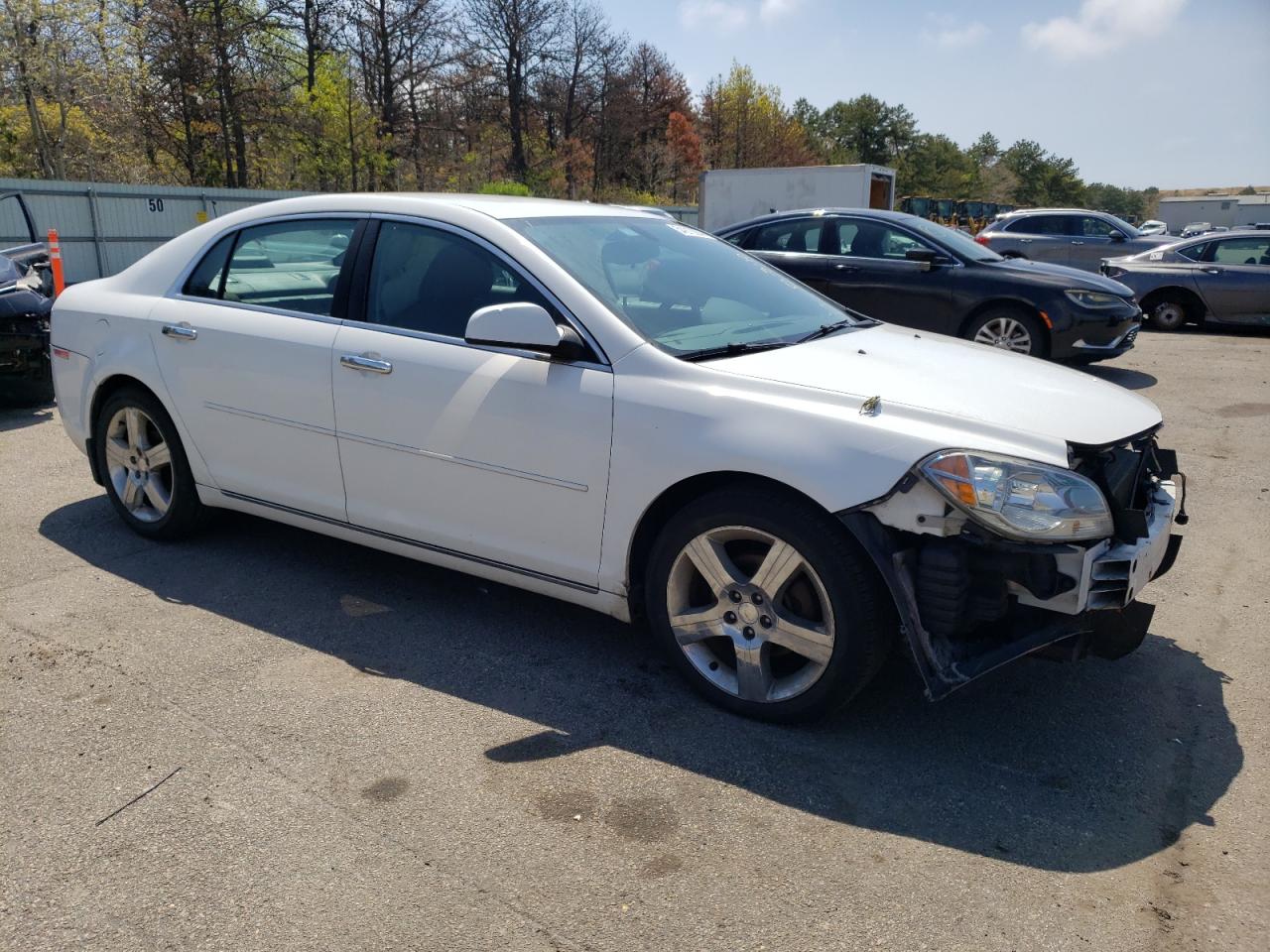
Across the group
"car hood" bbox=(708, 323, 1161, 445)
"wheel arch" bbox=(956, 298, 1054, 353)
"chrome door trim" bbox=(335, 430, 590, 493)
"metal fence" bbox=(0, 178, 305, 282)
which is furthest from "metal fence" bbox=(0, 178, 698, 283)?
"car hood" bbox=(708, 323, 1161, 445)

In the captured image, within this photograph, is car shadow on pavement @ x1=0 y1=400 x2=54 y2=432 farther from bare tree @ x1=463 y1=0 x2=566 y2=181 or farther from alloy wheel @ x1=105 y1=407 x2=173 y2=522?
bare tree @ x1=463 y1=0 x2=566 y2=181

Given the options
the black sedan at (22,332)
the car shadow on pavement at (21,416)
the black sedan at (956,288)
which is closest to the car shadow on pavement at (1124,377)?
the black sedan at (956,288)

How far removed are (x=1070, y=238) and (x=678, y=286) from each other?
636 inches

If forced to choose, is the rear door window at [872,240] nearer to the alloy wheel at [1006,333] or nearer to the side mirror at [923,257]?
the side mirror at [923,257]

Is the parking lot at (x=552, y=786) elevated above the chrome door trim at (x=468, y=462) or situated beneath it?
situated beneath

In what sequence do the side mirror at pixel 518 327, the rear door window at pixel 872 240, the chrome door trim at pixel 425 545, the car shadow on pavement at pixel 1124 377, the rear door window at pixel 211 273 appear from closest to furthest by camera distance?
the side mirror at pixel 518 327 < the chrome door trim at pixel 425 545 < the rear door window at pixel 211 273 < the car shadow on pavement at pixel 1124 377 < the rear door window at pixel 872 240

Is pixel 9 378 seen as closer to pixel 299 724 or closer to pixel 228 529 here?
pixel 228 529

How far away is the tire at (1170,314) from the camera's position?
14.8 metres

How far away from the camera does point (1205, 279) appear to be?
1440 centimetres

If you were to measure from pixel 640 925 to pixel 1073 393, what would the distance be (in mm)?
2358

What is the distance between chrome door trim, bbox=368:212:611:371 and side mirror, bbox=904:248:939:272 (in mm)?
7051

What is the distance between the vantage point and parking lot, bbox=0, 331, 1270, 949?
8.23ft

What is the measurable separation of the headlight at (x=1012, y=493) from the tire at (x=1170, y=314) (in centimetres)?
1354

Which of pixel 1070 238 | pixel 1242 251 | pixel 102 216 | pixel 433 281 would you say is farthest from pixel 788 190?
pixel 433 281
